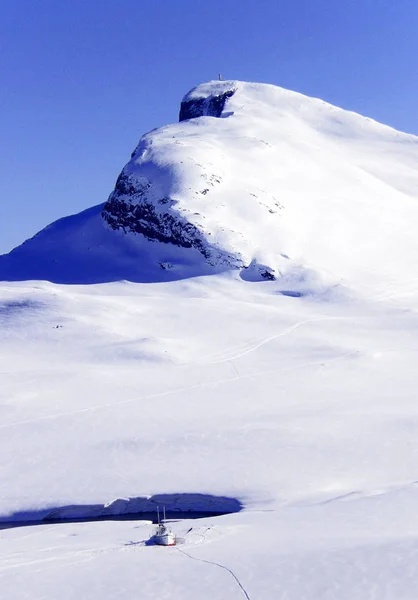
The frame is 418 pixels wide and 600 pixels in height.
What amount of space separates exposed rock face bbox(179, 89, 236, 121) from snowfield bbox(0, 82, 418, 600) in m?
16.2

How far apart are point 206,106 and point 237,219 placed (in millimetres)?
47538

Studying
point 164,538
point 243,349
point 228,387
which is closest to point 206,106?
point 243,349

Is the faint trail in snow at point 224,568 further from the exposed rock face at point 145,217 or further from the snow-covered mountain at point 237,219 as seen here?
the exposed rock face at point 145,217

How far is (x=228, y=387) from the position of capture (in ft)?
135

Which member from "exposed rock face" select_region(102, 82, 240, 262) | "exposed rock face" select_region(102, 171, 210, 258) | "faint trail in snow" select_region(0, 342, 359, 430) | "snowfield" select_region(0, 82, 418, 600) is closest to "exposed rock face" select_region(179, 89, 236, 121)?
"snowfield" select_region(0, 82, 418, 600)

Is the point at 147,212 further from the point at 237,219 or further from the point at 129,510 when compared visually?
the point at 129,510

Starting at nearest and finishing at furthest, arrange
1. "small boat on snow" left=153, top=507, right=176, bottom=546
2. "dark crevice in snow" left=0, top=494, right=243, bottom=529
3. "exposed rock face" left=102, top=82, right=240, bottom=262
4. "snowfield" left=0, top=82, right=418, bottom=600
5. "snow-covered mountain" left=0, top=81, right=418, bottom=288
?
1. "snowfield" left=0, top=82, right=418, bottom=600
2. "small boat on snow" left=153, top=507, right=176, bottom=546
3. "dark crevice in snow" left=0, top=494, right=243, bottom=529
4. "snow-covered mountain" left=0, top=81, right=418, bottom=288
5. "exposed rock face" left=102, top=82, right=240, bottom=262

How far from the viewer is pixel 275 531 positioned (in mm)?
21375

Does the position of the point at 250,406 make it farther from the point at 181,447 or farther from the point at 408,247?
the point at 408,247

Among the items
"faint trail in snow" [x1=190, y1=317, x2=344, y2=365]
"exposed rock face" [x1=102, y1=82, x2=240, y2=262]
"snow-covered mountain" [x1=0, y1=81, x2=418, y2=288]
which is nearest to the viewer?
"faint trail in snow" [x1=190, y1=317, x2=344, y2=365]

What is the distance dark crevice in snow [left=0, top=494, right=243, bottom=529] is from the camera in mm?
27531

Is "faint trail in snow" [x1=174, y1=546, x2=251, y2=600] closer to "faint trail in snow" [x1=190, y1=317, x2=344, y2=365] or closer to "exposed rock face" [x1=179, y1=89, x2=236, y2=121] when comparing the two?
"faint trail in snow" [x1=190, y1=317, x2=344, y2=365]

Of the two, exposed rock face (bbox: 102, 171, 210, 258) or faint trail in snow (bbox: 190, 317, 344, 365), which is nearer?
faint trail in snow (bbox: 190, 317, 344, 365)

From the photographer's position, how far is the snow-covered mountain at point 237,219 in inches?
2729
